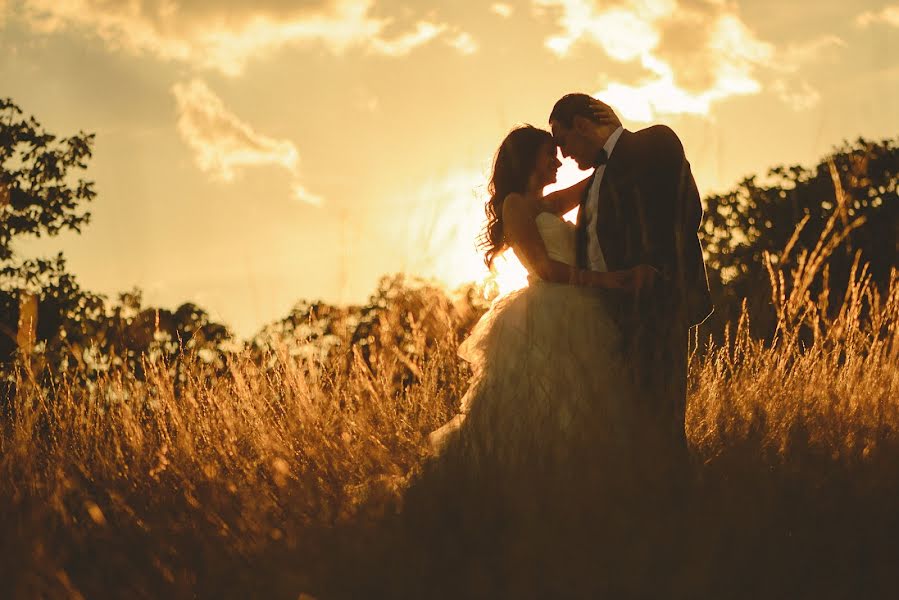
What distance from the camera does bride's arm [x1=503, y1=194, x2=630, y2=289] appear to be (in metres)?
3.47

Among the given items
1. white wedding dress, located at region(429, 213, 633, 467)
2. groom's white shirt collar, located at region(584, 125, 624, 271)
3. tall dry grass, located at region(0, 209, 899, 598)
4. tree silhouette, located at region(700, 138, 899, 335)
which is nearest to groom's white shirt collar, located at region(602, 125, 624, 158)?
groom's white shirt collar, located at region(584, 125, 624, 271)

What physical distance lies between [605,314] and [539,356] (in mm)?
329

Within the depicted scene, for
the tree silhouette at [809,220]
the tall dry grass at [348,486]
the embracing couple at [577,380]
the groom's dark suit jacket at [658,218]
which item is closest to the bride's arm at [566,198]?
the embracing couple at [577,380]

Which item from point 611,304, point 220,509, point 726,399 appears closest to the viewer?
point 220,509

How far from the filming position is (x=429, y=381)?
4738mm

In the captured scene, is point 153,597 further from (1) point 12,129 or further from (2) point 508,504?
(1) point 12,129

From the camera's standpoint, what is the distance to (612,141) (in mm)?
3611

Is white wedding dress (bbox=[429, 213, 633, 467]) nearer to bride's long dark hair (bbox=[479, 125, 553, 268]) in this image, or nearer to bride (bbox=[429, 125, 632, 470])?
bride (bbox=[429, 125, 632, 470])

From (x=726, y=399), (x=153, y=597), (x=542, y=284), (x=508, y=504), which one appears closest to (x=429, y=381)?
(x=542, y=284)

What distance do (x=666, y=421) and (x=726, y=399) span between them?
2.16ft

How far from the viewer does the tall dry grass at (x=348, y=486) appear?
2348 millimetres

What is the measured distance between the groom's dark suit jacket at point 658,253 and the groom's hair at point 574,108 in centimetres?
40

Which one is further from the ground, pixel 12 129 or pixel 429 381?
pixel 12 129

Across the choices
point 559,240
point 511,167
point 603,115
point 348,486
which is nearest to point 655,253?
point 559,240
